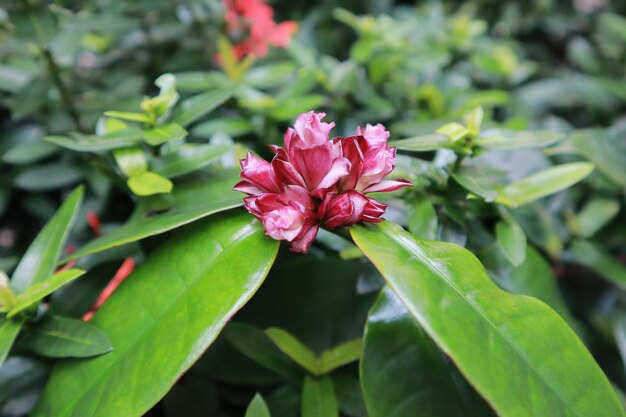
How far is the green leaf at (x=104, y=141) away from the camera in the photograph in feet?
2.36

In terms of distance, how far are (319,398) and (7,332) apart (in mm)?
425

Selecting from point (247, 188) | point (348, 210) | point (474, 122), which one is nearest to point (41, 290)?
point (247, 188)

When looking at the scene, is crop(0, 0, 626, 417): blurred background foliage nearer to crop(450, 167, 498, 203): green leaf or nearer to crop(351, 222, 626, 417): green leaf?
crop(450, 167, 498, 203): green leaf

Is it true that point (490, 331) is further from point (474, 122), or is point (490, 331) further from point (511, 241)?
point (474, 122)

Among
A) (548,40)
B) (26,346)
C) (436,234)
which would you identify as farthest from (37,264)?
(548,40)

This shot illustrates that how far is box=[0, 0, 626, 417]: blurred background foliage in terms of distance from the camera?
2.56 ft

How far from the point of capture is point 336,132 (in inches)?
45.4

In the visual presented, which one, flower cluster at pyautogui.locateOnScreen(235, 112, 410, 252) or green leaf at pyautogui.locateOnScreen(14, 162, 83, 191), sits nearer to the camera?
flower cluster at pyautogui.locateOnScreen(235, 112, 410, 252)

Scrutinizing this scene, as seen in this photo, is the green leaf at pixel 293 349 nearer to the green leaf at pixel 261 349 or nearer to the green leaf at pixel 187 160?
the green leaf at pixel 261 349

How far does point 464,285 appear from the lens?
567 mm

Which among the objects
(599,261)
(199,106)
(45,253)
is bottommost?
(599,261)

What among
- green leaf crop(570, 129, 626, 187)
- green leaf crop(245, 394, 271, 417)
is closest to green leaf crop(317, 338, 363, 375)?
green leaf crop(245, 394, 271, 417)

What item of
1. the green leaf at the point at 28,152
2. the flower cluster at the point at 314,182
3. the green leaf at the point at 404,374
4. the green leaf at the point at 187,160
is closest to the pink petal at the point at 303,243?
the flower cluster at the point at 314,182

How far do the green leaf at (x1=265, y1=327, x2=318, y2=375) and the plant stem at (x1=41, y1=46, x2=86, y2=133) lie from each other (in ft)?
2.43
